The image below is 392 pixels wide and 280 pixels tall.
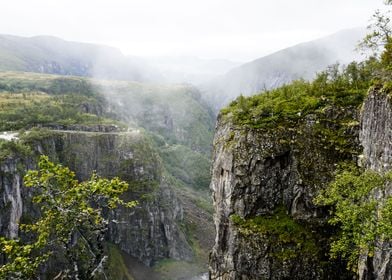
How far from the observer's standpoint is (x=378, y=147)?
33.5 metres

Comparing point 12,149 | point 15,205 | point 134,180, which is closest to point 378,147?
point 15,205

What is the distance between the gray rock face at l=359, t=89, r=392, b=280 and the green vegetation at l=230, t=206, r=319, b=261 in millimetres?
11534

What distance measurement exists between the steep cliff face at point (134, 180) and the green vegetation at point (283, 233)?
96.0 m

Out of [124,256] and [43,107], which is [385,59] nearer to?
[124,256]

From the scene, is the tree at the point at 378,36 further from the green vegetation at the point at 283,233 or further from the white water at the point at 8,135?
the white water at the point at 8,135

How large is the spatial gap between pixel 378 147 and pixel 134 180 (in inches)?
5232

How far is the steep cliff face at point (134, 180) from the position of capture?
146m

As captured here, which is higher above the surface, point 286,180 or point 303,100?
point 303,100

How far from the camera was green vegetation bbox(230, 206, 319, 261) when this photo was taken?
46.6 meters

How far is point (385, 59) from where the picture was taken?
3612 cm

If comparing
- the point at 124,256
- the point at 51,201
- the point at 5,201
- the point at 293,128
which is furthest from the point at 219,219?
the point at 124,256

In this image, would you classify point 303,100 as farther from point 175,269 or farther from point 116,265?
point 175,269

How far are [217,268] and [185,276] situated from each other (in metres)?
107

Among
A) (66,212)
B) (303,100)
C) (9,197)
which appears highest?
(303,100)
